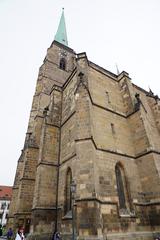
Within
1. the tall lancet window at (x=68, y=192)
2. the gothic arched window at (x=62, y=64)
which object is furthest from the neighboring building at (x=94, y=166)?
the gothic arched window at (x=62, y=64)

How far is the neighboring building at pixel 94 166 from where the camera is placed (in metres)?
7.73

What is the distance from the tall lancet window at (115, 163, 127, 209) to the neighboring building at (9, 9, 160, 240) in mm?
50

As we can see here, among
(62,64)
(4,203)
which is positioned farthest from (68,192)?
(4,203)

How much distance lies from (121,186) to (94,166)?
2.95 meters

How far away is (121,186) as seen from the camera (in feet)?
31.7

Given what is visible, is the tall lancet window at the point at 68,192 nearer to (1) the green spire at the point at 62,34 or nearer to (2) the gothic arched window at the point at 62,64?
(2) the gothic arched window at the point at 62,64

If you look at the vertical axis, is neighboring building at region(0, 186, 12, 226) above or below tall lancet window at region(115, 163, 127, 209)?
above

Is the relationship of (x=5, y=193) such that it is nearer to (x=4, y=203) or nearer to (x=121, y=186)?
(x=4, y=203)

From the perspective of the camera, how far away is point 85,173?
303 inches

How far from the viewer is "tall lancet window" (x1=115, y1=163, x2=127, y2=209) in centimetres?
919

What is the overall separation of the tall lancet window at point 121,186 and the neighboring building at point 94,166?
1.9 inches

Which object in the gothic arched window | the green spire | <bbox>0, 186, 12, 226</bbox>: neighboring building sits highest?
the green spire

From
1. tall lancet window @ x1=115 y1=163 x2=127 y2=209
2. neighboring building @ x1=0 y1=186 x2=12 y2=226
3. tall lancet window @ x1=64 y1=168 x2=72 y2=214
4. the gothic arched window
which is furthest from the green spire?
neighboring building @ x1=0 y1=186 x2=12 y2=226

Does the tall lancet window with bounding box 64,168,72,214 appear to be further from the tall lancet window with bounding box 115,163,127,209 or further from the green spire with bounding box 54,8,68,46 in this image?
the green spire with bounding box 54,8,68,46
